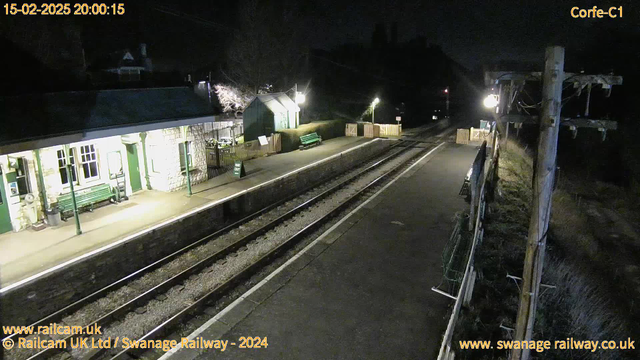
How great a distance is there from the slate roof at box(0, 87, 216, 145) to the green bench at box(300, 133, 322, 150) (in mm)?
9812

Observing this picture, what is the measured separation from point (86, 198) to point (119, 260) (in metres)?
4.00

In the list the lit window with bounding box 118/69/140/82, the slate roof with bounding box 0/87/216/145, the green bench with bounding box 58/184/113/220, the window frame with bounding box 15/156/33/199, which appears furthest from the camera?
the lit window with bounding box 118/69/140/82

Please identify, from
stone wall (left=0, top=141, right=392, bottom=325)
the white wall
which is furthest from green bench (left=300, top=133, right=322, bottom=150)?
the white wall

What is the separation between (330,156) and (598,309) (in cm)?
1464

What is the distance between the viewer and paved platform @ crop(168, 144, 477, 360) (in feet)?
21.9

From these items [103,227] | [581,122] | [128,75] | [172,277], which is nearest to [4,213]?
[103,227]

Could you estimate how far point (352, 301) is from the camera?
8.09 metres

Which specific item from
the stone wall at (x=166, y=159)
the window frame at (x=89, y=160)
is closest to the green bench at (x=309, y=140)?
the stone wall at (x=166, y=159)

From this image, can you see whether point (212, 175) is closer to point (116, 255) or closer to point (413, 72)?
point (116, 255)

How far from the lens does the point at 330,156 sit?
2211 centimetres

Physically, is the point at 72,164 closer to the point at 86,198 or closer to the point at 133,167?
the point at 86,198

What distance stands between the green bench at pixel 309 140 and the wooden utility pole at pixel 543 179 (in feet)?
67.0

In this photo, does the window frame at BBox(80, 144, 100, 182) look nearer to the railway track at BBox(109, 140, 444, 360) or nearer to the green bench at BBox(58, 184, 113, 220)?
the green bench at BBox(58, 184, 113, 220)

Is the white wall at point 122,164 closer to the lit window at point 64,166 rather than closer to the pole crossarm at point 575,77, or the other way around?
the lit window at point 64,166
